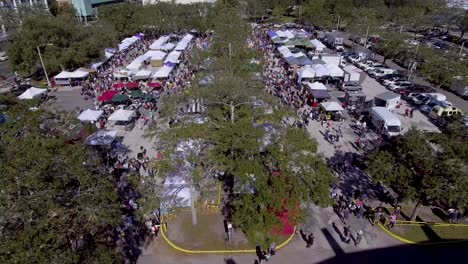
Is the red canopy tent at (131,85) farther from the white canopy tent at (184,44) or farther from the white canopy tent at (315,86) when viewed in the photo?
the white canopy tent at (315,86)

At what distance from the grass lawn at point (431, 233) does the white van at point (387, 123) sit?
9.12 metres

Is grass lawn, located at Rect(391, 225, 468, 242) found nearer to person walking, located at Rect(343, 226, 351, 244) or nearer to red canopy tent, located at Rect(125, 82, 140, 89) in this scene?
person walking, located at Rect(343, 226, 351, 244)

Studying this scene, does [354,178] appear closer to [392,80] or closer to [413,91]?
[413,91]

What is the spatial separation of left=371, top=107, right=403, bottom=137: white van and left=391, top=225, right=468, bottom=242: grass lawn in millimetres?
9124

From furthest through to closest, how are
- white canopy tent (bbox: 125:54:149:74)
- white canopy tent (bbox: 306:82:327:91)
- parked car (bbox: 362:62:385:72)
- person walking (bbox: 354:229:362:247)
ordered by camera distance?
1. parked car (bbox: 362:62:385:72)
2. white canopy tent (bbox: 125:54:149:74)
3. white canopy tent (bbox: 306:82:327:91)
4. person walking (bbox: 354:229:362:247)

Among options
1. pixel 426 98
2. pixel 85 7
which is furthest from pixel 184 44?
pixel 85 7

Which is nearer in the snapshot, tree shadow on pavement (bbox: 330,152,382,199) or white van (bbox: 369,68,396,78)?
tree shadow on pavement (bbox: 330,152,382,199)

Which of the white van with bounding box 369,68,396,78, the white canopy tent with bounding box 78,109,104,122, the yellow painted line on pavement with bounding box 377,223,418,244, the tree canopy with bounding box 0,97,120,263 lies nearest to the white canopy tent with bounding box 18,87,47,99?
Answer: the white canopy tent with bounding box 78,109,104,122

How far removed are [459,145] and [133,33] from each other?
55.2m

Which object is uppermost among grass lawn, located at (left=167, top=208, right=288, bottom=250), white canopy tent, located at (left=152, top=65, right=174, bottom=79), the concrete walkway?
white canopy tent, located at (left=152, top=65, right=174, bottom=79)

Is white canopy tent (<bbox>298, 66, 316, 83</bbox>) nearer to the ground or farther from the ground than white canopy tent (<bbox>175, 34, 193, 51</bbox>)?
nearer to the ground

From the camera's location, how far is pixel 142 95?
102 ft

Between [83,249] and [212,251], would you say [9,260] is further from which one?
[212,251]

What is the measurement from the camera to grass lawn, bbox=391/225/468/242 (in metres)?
16.3
